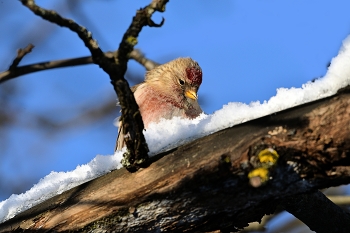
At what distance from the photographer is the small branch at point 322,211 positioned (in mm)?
2570

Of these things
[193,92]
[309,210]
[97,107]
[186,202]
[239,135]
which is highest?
[97,107]

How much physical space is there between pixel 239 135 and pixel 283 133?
0.55ft

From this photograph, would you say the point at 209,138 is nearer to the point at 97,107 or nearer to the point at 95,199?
the point at 95,199

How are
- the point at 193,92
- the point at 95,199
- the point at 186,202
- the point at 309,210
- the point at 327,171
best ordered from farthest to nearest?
the point at 193,92
the point at 309,210
the point at 95,199
the point at 186,202
the point at 327,171

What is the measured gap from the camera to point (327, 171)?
75.7 inches

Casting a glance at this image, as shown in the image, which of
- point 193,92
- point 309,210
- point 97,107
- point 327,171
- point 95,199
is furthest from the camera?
point 97,107

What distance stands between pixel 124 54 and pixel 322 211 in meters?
1.29

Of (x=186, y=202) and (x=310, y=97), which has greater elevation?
(x=310, y=97)

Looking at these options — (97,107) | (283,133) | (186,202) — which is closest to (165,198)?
(186,202)

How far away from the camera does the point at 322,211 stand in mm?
2590

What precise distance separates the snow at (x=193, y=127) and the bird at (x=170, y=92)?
1.49m

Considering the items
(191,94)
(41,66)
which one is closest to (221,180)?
(41,66)

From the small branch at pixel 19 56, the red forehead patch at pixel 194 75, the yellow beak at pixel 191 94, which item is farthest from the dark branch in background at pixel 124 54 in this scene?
the red forehead patch at pixel 194 75

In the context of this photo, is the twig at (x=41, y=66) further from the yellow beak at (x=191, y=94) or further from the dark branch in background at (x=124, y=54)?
the yellow beak at (x=191, y=94)
